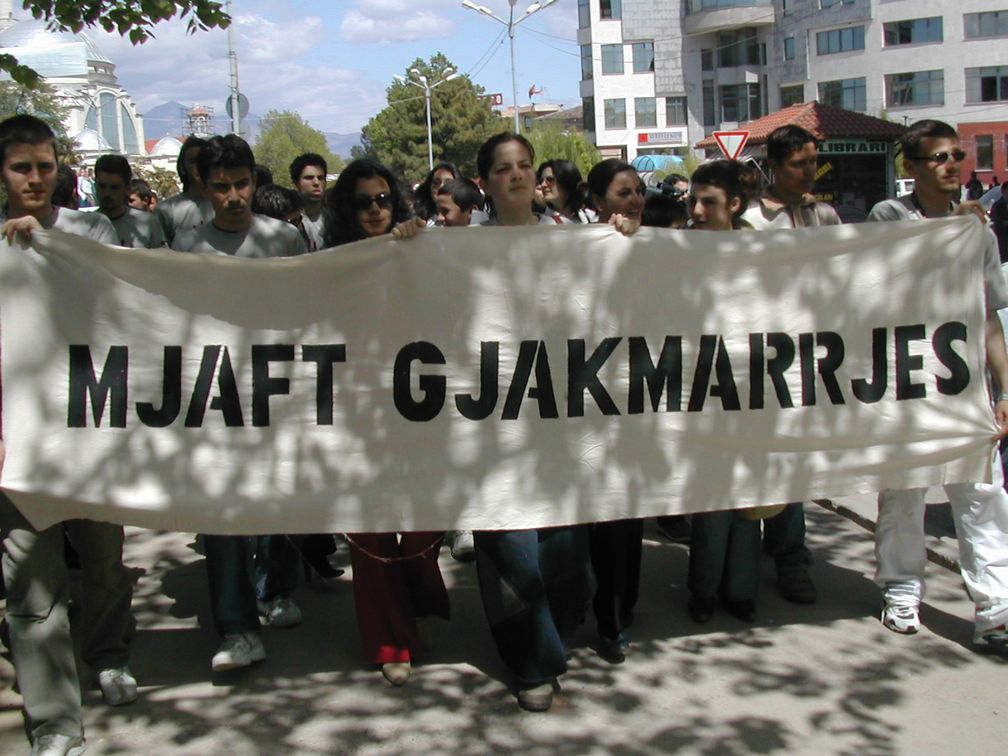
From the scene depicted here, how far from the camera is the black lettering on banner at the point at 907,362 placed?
4.58 m

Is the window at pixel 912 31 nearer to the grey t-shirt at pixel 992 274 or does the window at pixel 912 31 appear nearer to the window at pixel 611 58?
the window at pixel 611 58

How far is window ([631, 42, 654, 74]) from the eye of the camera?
2712 inches

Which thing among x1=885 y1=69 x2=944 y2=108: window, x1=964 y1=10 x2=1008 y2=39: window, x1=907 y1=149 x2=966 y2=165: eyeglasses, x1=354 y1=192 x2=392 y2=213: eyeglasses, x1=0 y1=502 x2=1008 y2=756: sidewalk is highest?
x1=964 y1=10 x2=1008 y2=39: window

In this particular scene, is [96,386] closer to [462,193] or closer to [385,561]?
[385,561]

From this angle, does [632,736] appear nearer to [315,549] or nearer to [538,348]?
[538,348]

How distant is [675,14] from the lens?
2702 inches

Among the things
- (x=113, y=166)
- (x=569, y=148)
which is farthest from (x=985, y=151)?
(x=113, y=166)

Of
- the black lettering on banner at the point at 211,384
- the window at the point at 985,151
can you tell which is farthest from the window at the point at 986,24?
the black lettering on banner at the point at 211,384

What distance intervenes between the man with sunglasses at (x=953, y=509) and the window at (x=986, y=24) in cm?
5536

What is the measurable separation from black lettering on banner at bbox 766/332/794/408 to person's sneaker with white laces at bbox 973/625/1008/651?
1143 mm

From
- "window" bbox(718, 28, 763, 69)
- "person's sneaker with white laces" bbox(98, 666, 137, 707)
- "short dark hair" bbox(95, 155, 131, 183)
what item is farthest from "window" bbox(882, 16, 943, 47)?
"person's sneaker with white laces" bbox(98, 666, 137, 707)

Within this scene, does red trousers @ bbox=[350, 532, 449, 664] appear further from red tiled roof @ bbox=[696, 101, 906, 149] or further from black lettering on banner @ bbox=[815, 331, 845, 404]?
red tiled roof @ bbox=[696, 101, 906, 149]

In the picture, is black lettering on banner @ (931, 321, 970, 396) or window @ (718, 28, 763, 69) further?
window @ (718, 28, 763, 69)

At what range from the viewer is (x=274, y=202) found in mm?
6680
